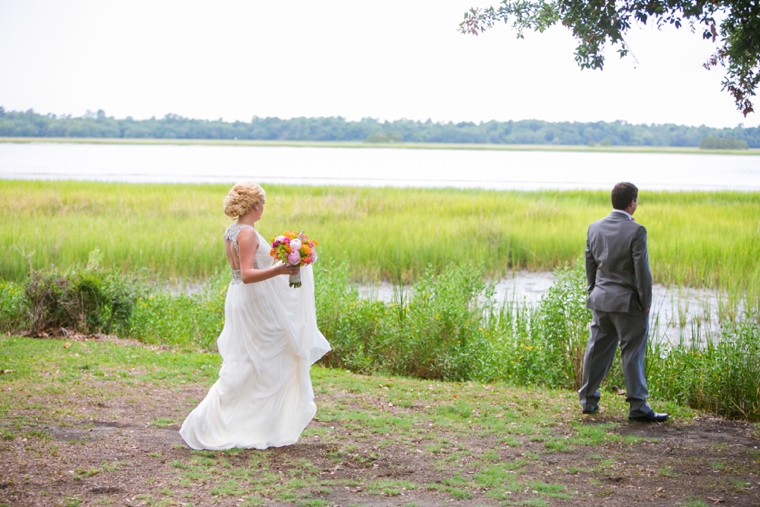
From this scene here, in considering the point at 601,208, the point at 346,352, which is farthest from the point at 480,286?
the point at 601,208

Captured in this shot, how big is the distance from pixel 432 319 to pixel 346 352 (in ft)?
4.25

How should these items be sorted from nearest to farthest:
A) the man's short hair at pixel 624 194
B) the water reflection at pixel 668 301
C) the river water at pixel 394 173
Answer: the man's short hair at pixel 624 194, the water reflection at pixel 668 301, the river water at pixel 394 173

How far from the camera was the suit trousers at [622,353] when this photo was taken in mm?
6914

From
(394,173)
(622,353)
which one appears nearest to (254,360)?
(622,353)

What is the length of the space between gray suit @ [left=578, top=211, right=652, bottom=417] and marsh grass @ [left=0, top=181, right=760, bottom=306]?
6.66m

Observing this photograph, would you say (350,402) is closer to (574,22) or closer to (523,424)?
(523,424)

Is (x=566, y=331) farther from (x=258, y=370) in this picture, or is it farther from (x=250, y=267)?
(x=250, y=267)

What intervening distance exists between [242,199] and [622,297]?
3.49 m

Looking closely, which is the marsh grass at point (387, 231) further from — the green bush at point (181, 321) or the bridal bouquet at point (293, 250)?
the bridal bouquet at point (293, 250)

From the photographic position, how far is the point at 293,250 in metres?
5.78

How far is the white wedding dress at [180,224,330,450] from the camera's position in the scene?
6.00 m

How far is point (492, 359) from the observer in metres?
9.60

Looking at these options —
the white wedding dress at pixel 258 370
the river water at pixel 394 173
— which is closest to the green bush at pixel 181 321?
the white wedding dress at pixel 258 370

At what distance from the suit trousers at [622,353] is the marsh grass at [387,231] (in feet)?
21.5
